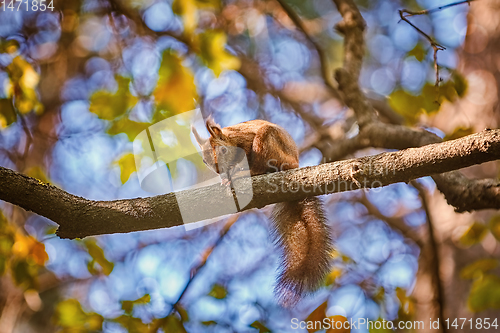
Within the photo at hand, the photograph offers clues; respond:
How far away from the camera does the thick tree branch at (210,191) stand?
2626mm

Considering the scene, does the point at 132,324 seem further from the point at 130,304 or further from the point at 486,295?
the point at 486,295

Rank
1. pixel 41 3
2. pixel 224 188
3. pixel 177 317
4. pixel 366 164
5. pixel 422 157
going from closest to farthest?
1. pixel 422 157
2. pixel 366 164
3. pixel 224 188
4. pixel 177 317
5. pixel 41 3

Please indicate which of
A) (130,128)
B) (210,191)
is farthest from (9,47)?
(210,191)

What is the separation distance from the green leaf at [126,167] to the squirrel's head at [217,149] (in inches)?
30.5

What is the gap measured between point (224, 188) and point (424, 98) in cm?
237

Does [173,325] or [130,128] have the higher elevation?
[130,128]

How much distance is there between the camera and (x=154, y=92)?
→ 4.32 m

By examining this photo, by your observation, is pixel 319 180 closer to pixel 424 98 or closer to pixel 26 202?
pixel 424 98

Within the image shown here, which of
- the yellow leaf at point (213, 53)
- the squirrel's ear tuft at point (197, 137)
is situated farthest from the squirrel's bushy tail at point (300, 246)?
the yellow leaf at point (213, 53)

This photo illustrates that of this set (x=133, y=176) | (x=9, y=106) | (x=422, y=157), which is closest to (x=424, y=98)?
(x=422, y=157)

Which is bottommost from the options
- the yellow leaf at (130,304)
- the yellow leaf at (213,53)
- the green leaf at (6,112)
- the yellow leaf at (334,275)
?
the yellow leaf at (334,275)

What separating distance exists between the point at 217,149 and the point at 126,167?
98 cm

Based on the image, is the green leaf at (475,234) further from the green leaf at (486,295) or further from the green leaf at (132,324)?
the green leaf at (132,324)

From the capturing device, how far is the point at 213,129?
153 inches
